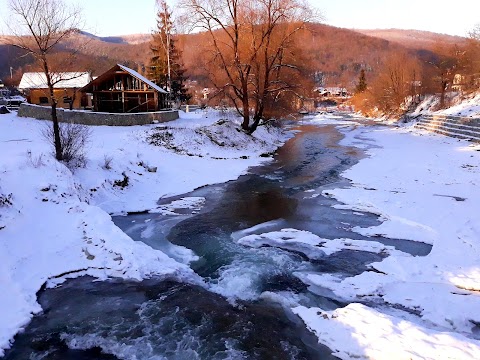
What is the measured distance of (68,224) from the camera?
1045 cm

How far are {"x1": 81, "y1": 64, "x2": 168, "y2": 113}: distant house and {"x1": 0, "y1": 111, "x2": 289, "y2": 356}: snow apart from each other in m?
11.9

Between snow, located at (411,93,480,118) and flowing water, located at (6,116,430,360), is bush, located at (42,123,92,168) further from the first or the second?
snow, located at (411,93,480,118)

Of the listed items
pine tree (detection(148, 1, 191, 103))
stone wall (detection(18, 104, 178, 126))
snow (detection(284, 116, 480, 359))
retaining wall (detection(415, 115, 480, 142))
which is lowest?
snow (detection(284, 116, 480, 359))

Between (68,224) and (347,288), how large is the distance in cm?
753

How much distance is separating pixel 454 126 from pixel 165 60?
1232 inches

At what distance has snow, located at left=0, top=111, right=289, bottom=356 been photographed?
827 centimetres

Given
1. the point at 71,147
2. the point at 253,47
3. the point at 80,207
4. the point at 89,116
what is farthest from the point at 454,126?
the point at 80,207

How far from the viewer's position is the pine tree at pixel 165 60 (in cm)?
4284

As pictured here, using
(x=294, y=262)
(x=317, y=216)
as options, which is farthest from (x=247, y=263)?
(x=317, y=216)

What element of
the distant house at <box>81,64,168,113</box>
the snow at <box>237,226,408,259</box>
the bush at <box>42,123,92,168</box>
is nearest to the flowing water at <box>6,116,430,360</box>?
the snow at <box>237,226,408,259</box>

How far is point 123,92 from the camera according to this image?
33.6m

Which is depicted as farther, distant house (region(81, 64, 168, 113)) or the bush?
distant house (region(81, 64, 168, 113))

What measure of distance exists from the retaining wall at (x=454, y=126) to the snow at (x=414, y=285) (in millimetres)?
15159

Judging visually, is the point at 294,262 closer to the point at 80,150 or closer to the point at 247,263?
the point at 247,263
